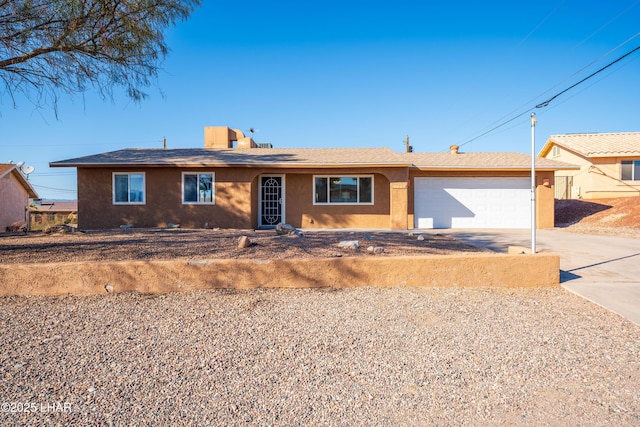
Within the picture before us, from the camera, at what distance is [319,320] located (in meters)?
4.27

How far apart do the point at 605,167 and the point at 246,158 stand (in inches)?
783

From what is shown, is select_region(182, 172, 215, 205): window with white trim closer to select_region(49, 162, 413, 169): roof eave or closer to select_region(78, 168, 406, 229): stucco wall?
select_region(78, 168, 406, 229): stucco wall

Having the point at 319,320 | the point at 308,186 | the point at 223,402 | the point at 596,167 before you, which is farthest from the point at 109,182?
the point at 596,167

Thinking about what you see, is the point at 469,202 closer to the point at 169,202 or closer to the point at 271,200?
the point at 271,200

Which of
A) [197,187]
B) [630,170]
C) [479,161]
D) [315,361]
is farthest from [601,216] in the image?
[315,361]

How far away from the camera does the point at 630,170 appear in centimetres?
2059

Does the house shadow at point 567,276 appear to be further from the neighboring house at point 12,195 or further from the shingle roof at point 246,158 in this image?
the neighboring house at point 12,195

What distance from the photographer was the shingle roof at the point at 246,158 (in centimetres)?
1405

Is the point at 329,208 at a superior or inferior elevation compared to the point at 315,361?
superior

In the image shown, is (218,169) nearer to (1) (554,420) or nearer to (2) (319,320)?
(2) (319,320)

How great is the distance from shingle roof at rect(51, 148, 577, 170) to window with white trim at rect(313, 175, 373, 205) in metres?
0.94

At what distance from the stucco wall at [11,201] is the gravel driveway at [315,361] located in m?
19.3

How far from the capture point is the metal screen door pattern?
1527cm

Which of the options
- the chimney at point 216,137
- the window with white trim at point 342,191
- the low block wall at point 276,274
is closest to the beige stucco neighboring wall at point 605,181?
the window with white trim at point 342,191
